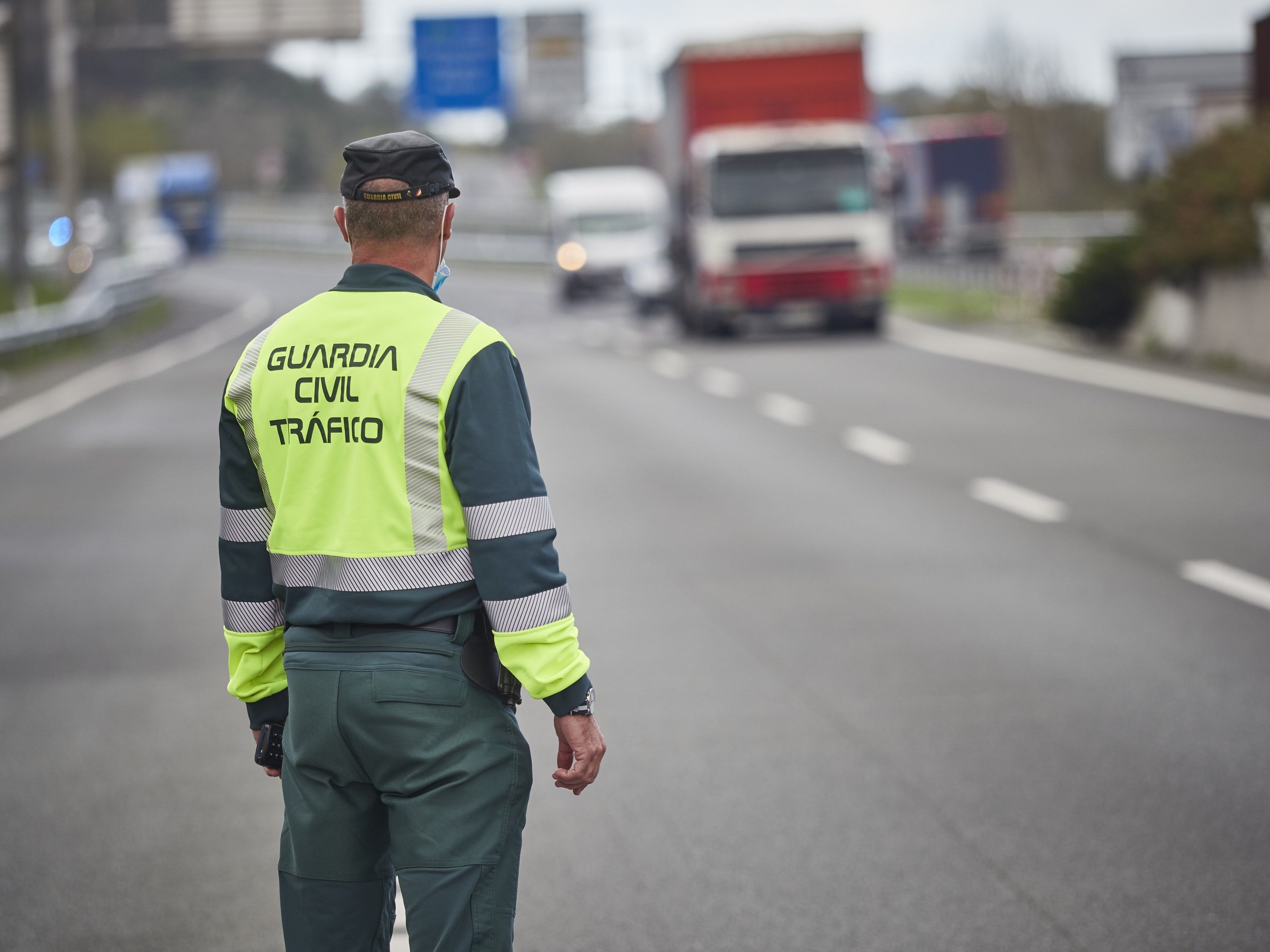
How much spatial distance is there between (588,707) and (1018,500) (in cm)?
875

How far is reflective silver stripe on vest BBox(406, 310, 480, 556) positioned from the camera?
3016 mm

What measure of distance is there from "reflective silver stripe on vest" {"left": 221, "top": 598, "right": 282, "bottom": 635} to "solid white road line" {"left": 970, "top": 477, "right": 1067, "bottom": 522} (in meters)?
7.91

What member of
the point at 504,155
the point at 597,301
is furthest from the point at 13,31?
the point at 504,155

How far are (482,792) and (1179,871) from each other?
238cm

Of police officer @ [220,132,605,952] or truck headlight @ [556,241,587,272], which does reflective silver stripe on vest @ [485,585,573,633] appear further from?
truck headlight @ [556,241,587,272]

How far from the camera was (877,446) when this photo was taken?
572 inches

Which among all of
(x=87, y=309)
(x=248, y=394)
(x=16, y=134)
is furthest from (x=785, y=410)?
(x=16, y=134)

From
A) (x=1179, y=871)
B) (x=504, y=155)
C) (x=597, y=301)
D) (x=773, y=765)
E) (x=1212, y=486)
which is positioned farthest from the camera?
(x=504, y=155)

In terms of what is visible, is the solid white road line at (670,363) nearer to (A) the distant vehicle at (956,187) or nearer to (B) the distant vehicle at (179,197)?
(A) the distant vehicle at (956,187)

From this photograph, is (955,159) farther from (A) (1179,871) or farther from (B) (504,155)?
(B) (504,155)

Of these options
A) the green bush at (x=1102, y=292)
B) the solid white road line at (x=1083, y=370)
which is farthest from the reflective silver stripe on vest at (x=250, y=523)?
the green bush at (x=1102, y=292)

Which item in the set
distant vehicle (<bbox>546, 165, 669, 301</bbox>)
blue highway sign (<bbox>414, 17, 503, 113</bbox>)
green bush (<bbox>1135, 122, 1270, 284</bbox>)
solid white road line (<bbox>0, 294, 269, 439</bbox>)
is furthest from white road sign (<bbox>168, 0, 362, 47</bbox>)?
blue highway sign (<bbox>414, 17, 503, 113</bbox>)

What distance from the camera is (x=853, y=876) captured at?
479 cm

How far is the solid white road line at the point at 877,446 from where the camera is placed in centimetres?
1373
